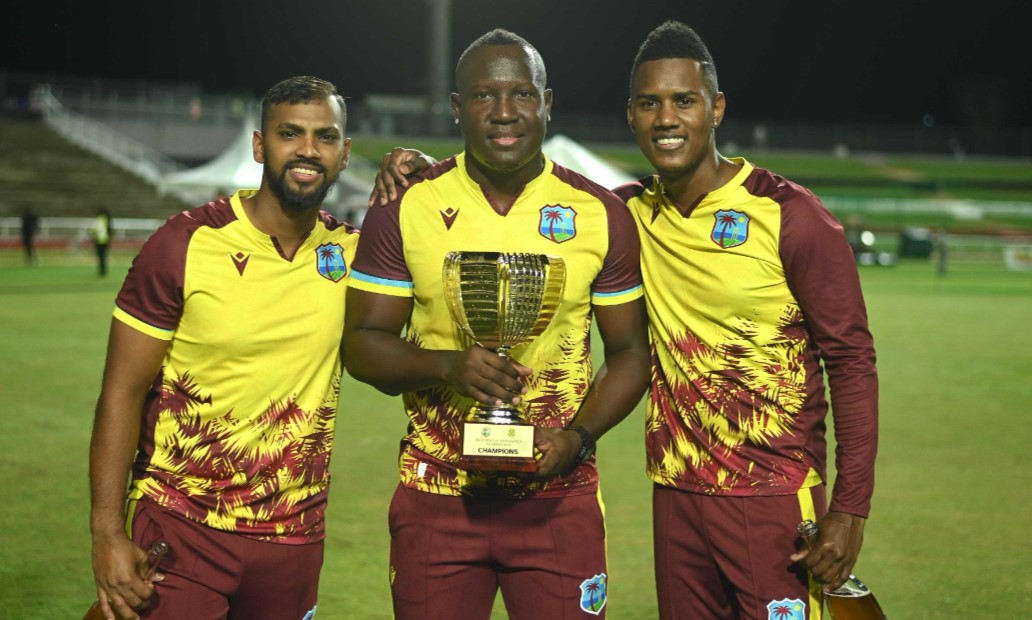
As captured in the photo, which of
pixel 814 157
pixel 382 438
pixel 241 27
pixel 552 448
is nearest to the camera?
pixel 552 448

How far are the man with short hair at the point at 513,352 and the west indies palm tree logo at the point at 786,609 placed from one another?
540 mm

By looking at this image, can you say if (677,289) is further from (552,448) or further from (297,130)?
(297,130)

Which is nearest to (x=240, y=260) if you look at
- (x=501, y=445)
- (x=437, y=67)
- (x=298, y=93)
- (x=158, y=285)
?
(x=158, y=285)

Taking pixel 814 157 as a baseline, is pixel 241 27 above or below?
above

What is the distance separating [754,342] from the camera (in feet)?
11.8

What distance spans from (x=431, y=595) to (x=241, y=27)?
66602 mm

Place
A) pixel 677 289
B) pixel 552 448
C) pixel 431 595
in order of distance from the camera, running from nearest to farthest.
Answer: pixel 552 448
pixel 431 595
pixel 677 289

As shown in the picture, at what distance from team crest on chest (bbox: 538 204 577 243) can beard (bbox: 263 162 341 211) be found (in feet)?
2.35

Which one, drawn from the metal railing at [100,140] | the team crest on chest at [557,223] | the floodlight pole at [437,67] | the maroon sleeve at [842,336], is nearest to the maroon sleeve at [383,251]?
the team crest on chest at [557,223]

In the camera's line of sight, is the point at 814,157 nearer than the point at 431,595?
No

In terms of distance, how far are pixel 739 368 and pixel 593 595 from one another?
861mm

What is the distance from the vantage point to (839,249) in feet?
11.5

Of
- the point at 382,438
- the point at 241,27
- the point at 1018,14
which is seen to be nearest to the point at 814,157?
the point at 1018,14

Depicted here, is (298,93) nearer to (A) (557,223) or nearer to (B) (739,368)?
(A) (557,223)
